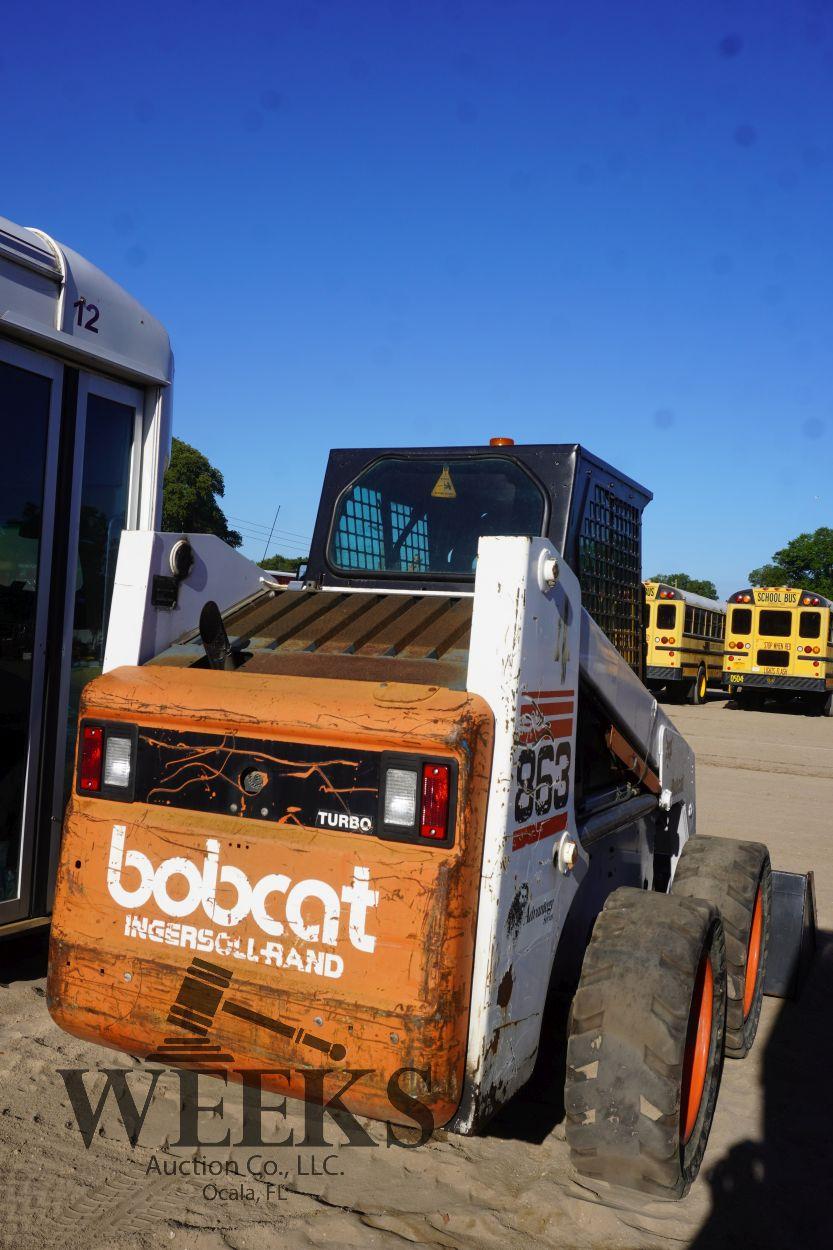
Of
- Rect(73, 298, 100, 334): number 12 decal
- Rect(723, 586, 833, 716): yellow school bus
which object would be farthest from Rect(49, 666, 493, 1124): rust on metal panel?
Rect(723, 586, 833, 716): yellow school bus

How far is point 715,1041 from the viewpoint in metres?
3.50

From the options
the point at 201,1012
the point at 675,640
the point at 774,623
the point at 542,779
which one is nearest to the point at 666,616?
the point at 675,640

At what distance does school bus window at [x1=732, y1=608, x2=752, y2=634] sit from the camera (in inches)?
1014

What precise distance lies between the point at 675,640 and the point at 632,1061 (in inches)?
896

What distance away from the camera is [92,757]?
3.24 metres

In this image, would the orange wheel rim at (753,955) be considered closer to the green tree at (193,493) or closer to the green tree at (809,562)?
the green tree at (193,493)

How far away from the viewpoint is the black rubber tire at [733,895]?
4.23m

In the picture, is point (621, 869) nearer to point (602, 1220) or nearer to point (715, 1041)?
point (715, 1041)

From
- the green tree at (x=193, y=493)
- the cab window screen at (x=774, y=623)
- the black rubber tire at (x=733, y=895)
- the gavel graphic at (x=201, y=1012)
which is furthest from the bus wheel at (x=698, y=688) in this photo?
the gavel graphic at (x=201, y=1012)

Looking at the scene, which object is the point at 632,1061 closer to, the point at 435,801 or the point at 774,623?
the point at 435,801

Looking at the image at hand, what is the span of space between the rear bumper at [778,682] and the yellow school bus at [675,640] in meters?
1.36

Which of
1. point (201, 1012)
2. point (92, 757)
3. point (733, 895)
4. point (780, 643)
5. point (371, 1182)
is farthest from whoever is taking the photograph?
point (780, 643)

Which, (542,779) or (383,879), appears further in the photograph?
(542,779)

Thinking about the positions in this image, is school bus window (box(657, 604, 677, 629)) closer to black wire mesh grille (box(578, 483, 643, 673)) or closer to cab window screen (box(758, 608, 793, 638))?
cab window screen (box(758, 608, 793, 638))
